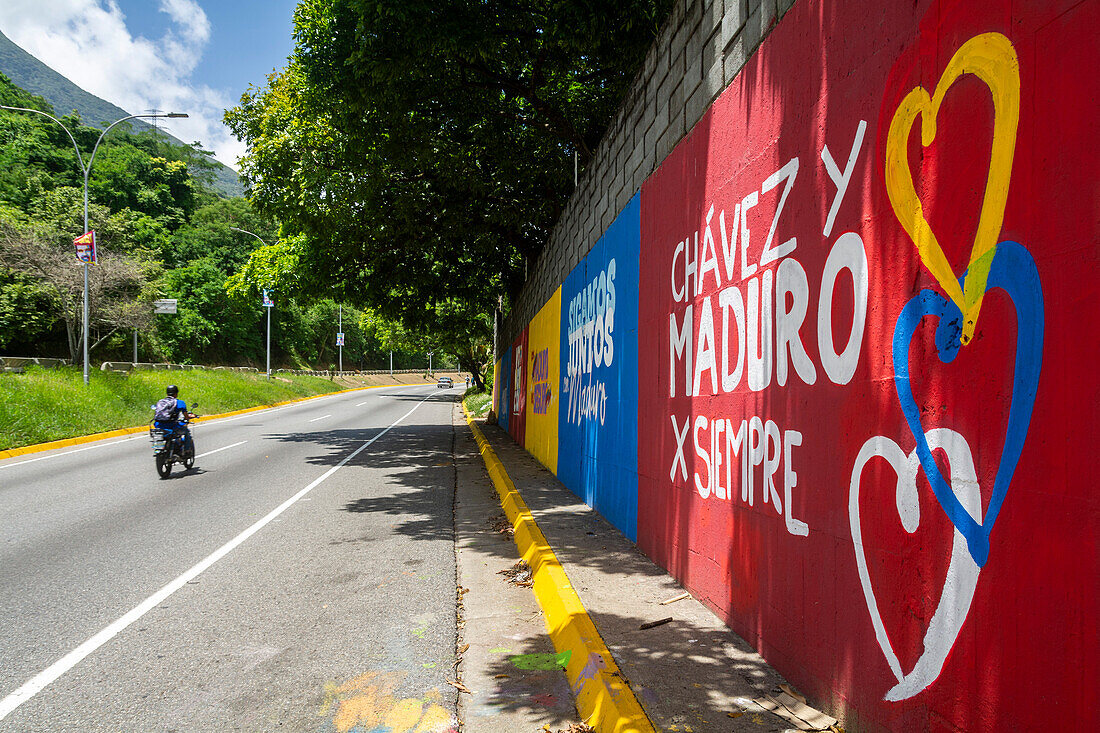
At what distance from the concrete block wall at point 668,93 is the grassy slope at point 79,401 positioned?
10.2 metres

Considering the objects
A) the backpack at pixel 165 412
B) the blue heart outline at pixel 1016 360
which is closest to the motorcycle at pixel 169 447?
the backpack at pixel 165 412

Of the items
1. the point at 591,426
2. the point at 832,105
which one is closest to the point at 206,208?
the point at 591,426

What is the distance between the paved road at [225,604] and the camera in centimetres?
356

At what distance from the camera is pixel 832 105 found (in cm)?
312

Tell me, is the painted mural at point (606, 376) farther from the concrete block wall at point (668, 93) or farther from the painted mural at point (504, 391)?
the painted mural at point (504, 391)

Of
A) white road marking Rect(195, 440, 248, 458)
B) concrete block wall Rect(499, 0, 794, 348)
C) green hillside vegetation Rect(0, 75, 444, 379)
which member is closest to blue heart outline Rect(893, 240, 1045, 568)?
concrete block wall Rect(499, 0, 794, 348)

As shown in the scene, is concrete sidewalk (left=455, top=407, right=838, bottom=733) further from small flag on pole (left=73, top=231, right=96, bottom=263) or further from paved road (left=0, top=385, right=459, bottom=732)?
small flag on pole (left=73, top=231, right=96, bottom=263)

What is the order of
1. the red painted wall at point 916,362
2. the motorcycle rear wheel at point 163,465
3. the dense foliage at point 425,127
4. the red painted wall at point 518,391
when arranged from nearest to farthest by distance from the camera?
the red painted wall at point 916,362, the dense foliage at point 425,127, the motorcycle rear wheel at point 163,465, the red painted wall at point 518,391

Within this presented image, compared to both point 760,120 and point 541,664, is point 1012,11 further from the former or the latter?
point 541,664

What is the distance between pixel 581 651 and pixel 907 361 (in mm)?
2437

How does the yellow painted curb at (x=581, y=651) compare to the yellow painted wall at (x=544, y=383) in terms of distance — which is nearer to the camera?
the yellow painted curb at (x=581, y=651)

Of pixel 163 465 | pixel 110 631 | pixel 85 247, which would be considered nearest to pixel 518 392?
pixel 163 465

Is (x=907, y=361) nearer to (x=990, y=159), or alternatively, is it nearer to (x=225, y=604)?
(x=990, y=159)

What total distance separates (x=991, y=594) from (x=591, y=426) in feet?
20.5
